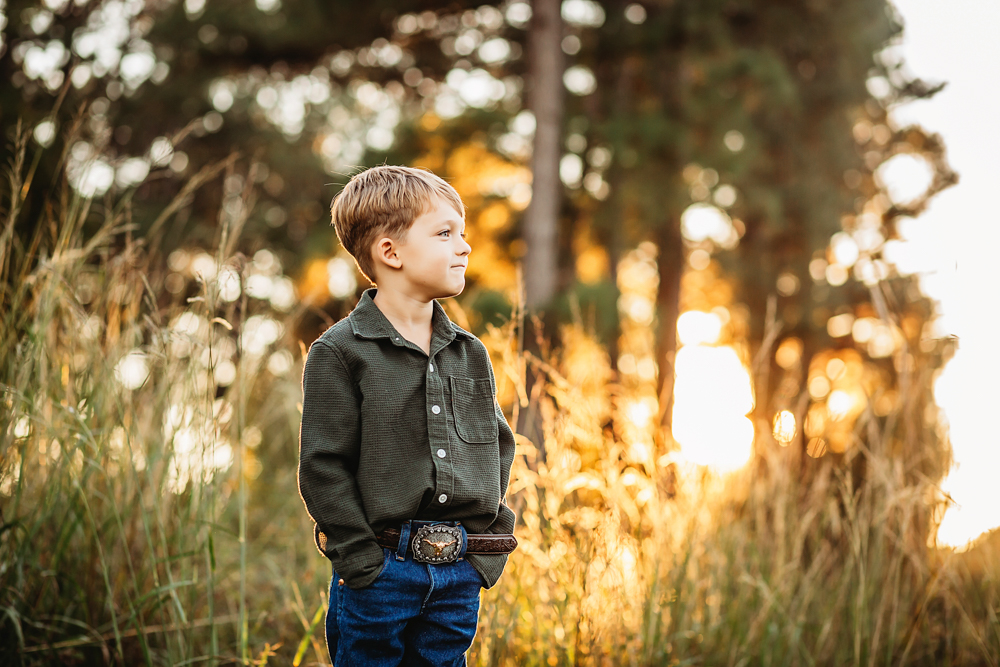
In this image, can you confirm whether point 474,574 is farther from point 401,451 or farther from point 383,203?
point 383,203

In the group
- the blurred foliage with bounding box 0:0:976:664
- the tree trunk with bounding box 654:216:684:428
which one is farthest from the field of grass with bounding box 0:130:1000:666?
the tree trunk with bounding box 654:216:684:428

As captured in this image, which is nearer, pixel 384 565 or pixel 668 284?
pixel 384 565

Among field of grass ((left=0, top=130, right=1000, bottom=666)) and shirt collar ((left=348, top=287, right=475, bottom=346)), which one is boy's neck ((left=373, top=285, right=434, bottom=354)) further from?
field of grass ((left=0, top=130, right=1000, bottom=666))

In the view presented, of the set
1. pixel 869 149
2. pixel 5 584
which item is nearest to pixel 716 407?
pixel 5 584

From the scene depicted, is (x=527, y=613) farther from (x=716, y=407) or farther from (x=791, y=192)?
(x=791, y=192)

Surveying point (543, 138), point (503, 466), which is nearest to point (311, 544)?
point (503, 466)

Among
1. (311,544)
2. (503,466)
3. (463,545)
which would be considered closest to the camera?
(463,545)

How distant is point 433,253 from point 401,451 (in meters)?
0.41

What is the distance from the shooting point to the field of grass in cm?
204

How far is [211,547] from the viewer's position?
180cm

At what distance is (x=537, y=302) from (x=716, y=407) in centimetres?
440

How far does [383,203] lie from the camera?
149 cm

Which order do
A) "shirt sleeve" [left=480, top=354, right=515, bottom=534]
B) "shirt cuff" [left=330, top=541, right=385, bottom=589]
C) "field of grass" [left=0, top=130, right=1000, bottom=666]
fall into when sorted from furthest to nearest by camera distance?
"field of grass" [left=0, top=130, right=1000, bottom=666] < "shirt sleeve" [left=480, top=354, right=515, bottom=534] < "shirt cuff" [left=330, top=541, right=385, bottom=589]

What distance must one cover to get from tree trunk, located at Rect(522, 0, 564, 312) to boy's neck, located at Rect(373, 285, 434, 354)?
19.6 feet
